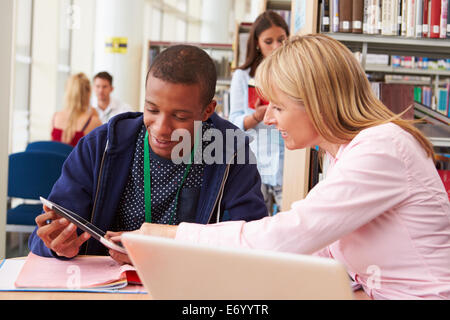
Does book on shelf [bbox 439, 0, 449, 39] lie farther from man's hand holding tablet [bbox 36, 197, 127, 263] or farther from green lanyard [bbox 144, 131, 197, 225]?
man's hand holding tablet [bbox 36, 197, 127, 263]

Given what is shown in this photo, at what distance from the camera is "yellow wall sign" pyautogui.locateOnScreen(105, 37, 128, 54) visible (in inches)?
269

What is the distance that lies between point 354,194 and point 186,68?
538 mm

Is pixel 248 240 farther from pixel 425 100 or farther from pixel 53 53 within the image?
pixel 53 53

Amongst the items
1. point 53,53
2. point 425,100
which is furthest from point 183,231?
point 53,53

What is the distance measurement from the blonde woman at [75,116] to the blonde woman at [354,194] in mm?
3537

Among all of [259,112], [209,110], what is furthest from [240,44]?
[209,110]

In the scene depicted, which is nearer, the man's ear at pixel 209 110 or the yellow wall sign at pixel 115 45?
the man's ear at pixel 209 110

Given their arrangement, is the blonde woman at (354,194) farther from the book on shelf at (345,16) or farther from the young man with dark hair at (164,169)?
the book on shelf at (345,16)

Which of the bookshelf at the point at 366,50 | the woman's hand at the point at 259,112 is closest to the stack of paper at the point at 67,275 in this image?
the bookshelf at the point at 366,50

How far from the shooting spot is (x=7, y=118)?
1.95m

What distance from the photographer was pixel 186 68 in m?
1.32

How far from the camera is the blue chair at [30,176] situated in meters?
3.06
